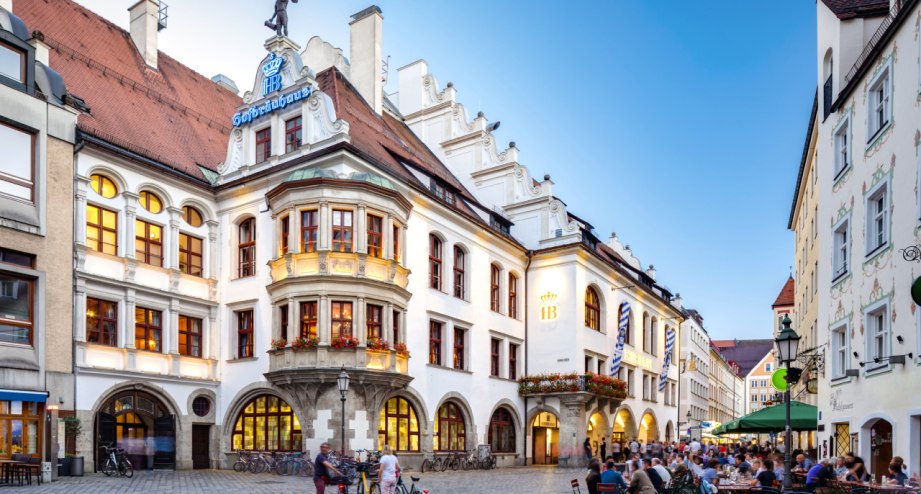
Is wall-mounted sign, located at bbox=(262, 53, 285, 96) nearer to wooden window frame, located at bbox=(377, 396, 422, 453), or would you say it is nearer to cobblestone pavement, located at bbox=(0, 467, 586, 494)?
wooden window frame, located at bbox=(377, 396, 422, 453)

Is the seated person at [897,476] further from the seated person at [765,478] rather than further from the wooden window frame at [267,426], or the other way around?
the wooden window frame at [267,426]

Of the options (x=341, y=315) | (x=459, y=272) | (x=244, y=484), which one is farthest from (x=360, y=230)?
(x=244, y=484)

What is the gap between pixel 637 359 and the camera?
160 ft

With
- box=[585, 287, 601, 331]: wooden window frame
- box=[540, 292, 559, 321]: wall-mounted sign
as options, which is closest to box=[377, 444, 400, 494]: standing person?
box=[540, 292, 559, 321]: wall-mounted sign

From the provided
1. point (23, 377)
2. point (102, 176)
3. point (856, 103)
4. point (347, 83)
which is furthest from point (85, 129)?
point (856, 103)

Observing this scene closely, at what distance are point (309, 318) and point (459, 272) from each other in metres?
8.98

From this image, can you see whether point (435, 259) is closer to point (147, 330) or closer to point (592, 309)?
point (592, 309)

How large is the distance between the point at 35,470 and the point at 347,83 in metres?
22.5

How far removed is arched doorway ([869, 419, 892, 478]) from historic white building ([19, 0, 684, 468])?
52.0 ft

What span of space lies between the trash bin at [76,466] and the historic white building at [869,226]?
21.2 meters

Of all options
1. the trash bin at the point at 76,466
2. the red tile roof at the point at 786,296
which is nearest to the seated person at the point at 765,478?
the trash bin at the point at 76,466

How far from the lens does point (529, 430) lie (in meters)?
40.0

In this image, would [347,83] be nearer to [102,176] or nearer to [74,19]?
[74,19]

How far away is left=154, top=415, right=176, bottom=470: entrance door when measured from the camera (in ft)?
97.4
